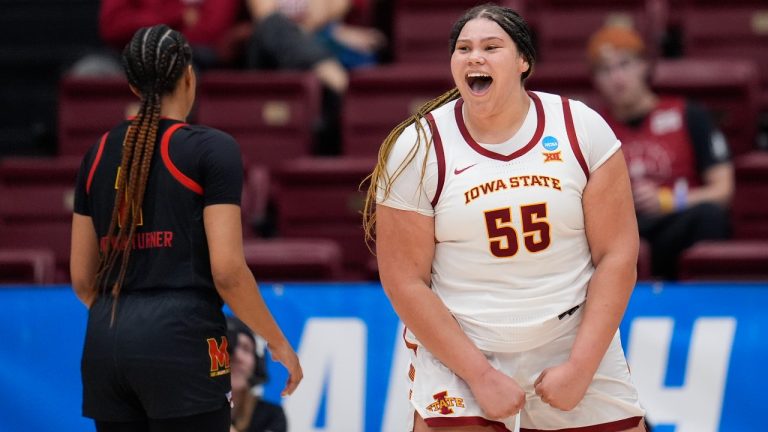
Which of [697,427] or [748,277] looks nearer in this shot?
[697,427]

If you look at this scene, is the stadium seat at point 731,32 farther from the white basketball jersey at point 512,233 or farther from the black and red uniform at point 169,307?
the black and red uniform at point 169,307

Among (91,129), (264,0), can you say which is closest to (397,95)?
(264,0)

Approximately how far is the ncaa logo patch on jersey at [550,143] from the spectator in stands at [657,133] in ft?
8.16

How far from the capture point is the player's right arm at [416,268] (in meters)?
2.77

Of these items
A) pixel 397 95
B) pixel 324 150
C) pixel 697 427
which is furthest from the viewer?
pixel 324 150

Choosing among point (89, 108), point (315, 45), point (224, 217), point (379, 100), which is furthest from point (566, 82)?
point (224, 217)

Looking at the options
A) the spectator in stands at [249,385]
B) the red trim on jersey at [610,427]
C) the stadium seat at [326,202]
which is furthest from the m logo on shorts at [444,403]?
the stadium seat at [326,202]

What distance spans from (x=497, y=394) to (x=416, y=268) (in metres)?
0.34

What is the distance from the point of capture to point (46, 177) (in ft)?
19.3

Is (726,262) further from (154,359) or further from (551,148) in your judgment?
(154,359)

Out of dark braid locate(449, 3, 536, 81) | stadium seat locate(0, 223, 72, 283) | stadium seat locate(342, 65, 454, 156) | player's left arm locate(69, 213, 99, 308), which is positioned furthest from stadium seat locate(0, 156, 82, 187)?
dark braid locate(449, 3, 536, 81)

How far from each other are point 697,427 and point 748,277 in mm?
674

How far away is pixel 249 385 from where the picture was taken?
408cm

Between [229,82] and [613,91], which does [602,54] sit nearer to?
[613,91]
